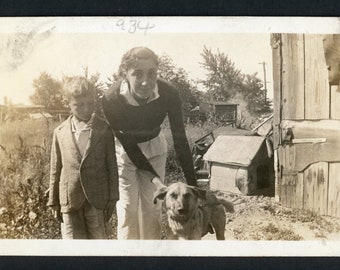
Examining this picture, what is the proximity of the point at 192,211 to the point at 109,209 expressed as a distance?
0.73ft

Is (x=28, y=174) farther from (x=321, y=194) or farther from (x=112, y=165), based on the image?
(x=321, y=194)

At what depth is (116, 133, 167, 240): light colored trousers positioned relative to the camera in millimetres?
1654

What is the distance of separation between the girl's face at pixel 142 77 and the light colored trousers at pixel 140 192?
0.13 metres

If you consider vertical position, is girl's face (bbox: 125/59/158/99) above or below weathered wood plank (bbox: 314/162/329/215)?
above

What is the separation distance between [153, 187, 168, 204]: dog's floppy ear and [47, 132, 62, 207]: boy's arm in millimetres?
263

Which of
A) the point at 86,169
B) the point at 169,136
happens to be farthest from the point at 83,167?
the point at 169,136

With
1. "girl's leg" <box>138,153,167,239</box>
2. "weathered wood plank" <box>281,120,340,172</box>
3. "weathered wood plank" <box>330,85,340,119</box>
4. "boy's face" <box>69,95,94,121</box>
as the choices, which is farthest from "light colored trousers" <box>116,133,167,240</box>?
"weathered wood plank" <box>330,85,340,119</box>

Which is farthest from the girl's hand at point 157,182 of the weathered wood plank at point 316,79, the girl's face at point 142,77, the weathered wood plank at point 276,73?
the weathered wood plank at point 316,79

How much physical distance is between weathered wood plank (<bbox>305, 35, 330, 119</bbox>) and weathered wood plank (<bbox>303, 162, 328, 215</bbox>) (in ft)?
0.47

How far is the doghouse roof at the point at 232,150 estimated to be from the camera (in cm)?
167

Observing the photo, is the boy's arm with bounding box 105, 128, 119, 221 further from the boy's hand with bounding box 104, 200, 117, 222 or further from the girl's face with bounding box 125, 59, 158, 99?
the girl's face with bounding box 125, 59, 158, 99

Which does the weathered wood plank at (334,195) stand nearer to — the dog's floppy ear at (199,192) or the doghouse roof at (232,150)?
the doghouse roof at (232,150)

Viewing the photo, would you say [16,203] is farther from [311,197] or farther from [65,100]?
[311,197]

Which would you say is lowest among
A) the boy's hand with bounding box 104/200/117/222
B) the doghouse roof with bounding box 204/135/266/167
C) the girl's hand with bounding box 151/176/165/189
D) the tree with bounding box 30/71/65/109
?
the boy's hand with bounding box 104/200/117/222
